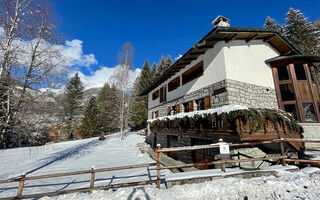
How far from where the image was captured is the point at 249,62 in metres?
8.35

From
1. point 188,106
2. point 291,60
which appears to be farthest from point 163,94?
point 291,60

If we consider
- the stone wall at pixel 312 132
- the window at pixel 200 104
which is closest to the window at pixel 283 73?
the stone wall at pixel 312 132

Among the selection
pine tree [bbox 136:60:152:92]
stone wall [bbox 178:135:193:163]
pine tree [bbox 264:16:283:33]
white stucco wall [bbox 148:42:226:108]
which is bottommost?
stone wall [bbox 178:135:193:163]

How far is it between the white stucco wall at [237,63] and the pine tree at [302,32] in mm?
12848

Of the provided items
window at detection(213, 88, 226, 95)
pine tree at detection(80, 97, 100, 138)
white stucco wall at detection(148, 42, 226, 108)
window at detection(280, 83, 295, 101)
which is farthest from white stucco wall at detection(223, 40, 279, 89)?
pine tree at detection(80, 97, 100, 138)

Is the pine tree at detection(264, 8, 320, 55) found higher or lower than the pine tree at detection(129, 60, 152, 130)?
higher

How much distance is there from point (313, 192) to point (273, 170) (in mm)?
976

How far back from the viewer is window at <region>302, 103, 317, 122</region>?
28.2 ft

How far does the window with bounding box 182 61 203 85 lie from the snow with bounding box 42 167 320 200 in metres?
6.77

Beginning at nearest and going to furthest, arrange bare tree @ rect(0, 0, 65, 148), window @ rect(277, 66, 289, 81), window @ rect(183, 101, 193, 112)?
bare tree @ rect(0, 0, 65, 148)
window @ rect(277, 66, 289, 81)
window @ rect(183, 101, 193, 112)

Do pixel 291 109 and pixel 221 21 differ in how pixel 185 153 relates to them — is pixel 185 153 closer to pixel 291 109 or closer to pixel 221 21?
pixel 291 109

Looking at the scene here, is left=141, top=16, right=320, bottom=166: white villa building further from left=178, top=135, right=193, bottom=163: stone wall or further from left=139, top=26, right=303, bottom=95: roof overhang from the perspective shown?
left=178, top=135, right=193, bottom=163: stone wall

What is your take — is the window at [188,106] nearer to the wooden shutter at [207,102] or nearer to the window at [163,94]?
the wooden shutter at [207,102]

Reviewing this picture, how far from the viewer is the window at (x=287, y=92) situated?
358 inches
